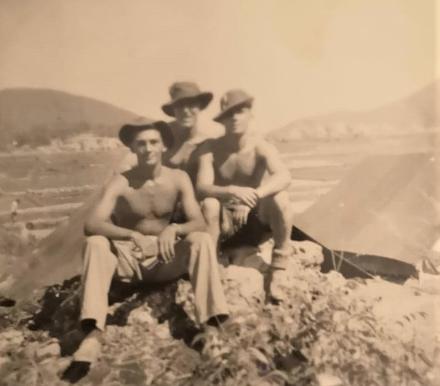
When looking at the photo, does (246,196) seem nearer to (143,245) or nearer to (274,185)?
(274,185)

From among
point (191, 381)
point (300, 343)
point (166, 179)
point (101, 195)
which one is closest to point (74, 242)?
point (101, 195)

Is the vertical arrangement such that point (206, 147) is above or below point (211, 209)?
above

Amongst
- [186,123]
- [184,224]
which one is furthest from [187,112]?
[184,224]

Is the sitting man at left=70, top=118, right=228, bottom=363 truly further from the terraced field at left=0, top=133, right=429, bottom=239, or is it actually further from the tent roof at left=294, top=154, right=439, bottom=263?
the tent roof at left=294, top=154, right=439, bottom=263

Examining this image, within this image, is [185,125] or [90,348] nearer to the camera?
[90,348]

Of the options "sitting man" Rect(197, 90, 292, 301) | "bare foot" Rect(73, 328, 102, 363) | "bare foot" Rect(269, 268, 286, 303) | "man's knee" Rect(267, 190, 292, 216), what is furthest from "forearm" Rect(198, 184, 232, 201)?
"bare foot" Rect(73, 328, 102, 363)

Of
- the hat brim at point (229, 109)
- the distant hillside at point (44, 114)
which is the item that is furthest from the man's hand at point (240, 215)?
the distant hillside at point (44, 114)
